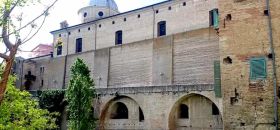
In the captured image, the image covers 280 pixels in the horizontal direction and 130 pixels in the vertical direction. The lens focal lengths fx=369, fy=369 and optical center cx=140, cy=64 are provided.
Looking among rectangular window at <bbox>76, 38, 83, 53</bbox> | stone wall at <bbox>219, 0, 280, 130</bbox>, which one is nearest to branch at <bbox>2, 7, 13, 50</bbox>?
stone wall at <bbox>219, 0, 280, 130</bbox>

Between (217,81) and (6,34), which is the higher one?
(6,34)

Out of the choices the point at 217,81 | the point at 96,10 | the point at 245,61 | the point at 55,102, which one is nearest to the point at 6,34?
the point at 245,61

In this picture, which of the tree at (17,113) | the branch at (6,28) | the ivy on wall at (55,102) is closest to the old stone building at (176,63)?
the branch at (6,28)

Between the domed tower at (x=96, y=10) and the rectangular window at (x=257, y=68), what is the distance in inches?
1178

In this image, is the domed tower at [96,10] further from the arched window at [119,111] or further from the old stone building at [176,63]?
the arched window at [119,111]

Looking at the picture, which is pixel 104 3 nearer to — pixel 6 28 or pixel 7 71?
pixel 6 28

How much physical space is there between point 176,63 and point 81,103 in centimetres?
905

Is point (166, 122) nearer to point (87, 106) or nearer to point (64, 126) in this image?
point (87, 106)

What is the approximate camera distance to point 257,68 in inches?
552

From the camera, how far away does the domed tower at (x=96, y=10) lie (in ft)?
139

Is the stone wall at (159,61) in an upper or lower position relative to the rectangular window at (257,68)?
upper

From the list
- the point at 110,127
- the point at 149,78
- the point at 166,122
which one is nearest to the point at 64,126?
the point at 110,127

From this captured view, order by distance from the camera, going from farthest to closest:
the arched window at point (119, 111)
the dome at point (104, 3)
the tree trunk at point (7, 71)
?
the dome at point (104, 3), the arched window at point (119, 111), the tree trunk at point (7, 71)

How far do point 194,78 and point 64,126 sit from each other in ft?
37.2
